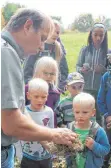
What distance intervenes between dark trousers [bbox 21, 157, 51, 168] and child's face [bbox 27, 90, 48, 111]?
554 millimetres

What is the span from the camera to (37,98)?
3.90 metres

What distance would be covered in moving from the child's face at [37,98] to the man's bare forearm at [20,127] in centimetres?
146

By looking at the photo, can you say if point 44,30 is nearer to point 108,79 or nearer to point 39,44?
point 39,44

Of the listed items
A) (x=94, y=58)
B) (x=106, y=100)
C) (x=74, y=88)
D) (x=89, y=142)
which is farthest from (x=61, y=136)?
(x=94, y=58)

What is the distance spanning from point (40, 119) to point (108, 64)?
6.78 feet

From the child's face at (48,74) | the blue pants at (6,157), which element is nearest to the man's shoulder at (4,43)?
the blue pants at (6,157)

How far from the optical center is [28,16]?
8.13 feet

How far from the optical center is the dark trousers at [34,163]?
12.8 ft

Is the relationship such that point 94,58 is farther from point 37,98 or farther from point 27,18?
point 27,18

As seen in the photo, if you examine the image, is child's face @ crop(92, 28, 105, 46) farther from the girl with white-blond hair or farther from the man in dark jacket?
the girl with white-blond hair

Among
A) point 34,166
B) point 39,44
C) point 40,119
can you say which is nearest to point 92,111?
point 40,119

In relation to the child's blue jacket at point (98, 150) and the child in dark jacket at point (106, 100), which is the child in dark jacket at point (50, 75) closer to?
the child in dark jacket at point (106, 100)

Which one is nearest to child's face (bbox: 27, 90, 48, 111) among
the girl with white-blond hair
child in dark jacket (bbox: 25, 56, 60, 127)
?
the girl with white-blond hair

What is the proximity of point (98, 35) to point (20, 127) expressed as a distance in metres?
3.66
